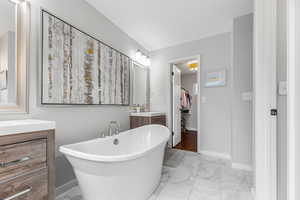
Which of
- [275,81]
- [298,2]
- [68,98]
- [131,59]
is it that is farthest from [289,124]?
[131,59]

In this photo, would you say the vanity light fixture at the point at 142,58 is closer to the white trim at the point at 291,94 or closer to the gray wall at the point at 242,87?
the gray wall at the point at 242,87

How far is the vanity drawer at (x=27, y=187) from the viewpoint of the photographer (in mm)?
757

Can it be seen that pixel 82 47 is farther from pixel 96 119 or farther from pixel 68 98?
pixel 96 119

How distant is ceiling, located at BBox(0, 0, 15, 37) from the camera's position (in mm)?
1167

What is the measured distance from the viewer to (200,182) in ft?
5.65

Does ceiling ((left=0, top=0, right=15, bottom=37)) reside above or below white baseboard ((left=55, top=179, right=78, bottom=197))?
above

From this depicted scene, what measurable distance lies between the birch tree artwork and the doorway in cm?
163

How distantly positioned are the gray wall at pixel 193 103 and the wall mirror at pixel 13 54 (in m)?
4.90

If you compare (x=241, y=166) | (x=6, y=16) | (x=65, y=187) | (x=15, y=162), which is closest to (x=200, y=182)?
(x=241, y=166)

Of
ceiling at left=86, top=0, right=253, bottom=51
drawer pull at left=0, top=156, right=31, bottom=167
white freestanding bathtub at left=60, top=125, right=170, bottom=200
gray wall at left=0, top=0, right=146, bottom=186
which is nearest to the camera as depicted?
drawer pull at left=0, top=156, right=31, bottom=167

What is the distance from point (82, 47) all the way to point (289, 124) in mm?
2023

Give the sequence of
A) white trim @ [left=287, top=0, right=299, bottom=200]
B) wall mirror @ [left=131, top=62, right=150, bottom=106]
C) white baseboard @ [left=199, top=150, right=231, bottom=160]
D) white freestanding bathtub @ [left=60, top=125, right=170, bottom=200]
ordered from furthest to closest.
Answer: wall mirror @ [left=131, top=62, right=150, bottom=106], white baseboard @ [left=199, top=150, right=231, bottom=160], white freestanding bathtub @ [left=60, top=125, right=170, bottom=200], white trim @ [left=287, top=0, right=299, bottom=200]

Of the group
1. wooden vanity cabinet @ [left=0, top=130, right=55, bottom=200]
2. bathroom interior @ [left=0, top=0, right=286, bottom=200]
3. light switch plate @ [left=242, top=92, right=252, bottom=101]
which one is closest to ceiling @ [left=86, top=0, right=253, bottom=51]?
bathroom interior @ [left=0, top=0, right=286, bottom=200]

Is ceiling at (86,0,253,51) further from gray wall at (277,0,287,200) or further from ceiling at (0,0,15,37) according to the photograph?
gray wall at (277,0,287,200)
